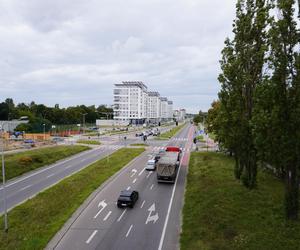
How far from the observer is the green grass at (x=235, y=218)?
16031 millimetres

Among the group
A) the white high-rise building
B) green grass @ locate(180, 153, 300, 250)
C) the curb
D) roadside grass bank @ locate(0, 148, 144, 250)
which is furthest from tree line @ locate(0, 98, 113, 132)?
green grass @ locate(180, 153, 300, 250)

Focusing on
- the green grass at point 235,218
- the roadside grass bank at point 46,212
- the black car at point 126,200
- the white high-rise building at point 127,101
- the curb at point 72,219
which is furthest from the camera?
the white high-rise building at point 127,101

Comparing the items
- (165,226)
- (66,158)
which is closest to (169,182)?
(165,226)

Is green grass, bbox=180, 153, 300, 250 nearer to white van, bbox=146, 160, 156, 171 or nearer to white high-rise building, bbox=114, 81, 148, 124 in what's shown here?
white van, bbox=146, 160, 156, 171

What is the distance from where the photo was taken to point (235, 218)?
64.0 feet

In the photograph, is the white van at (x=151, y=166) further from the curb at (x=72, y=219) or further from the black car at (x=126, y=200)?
the black car at (x=126, y=200)

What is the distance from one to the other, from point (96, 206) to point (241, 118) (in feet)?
57.9

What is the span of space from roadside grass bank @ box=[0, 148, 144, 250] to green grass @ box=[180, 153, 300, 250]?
405 inches

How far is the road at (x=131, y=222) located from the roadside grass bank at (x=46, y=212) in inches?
51.8

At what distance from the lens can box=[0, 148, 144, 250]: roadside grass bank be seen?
18016 millimetres

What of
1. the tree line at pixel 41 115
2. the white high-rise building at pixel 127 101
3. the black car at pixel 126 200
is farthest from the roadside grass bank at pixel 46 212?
the white high-rise building at pixel 127 101

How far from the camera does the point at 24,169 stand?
40031 mm

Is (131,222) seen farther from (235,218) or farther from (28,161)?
(28,161)

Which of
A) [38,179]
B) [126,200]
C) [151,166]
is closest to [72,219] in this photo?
[126,200]
